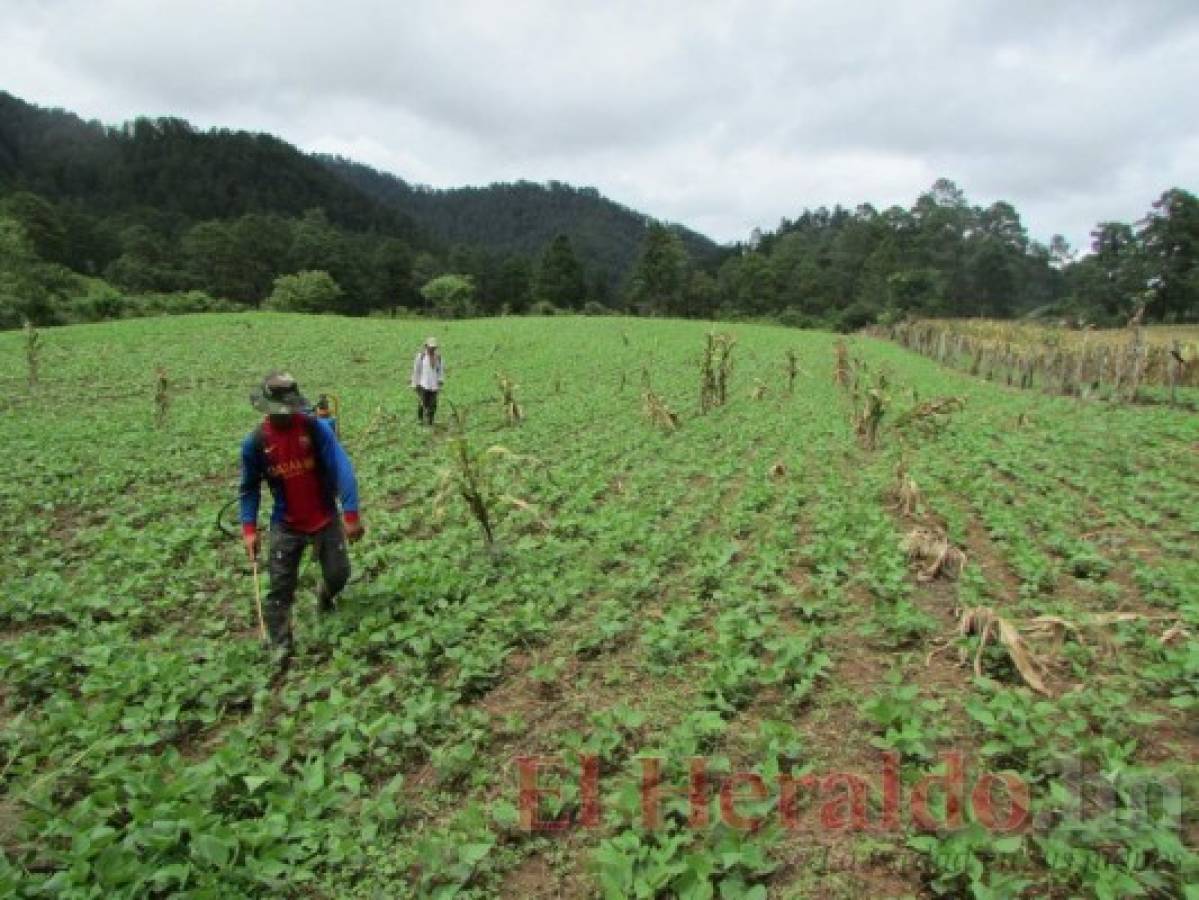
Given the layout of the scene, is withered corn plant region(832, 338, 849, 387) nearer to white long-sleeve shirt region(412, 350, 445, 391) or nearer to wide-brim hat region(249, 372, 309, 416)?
white long-sleeve shirt region(412, 350, 445, 391)

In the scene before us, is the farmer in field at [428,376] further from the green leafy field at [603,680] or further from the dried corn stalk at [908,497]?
the dried corn stalk at [908,497]

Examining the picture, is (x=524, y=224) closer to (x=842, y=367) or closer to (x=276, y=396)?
(x=842, y=367)

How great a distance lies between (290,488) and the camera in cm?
551

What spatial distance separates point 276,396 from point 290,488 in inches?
28.5

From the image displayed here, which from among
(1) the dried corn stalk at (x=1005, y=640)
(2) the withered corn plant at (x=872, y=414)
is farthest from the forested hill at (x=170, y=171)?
(1) the dried corn stalk at (x=1005, y=640)

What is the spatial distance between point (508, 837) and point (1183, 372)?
23.8 metres

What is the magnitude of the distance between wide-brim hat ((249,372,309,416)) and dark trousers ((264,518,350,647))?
0.94 meters

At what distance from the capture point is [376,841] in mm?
3377

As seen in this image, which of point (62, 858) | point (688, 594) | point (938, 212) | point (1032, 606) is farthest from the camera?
point (938, 212)

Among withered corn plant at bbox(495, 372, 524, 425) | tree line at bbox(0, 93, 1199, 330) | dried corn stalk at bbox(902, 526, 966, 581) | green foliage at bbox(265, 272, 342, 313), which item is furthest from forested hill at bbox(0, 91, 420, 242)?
dried corn stalk at bbox(902, 526, 966, 581)

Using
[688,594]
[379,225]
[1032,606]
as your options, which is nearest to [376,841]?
[688,594]

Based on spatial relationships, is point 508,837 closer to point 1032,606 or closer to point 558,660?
point 558,660

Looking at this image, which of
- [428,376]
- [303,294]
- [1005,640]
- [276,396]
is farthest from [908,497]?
[303,294]

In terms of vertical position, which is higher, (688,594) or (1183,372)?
(1183,372)
